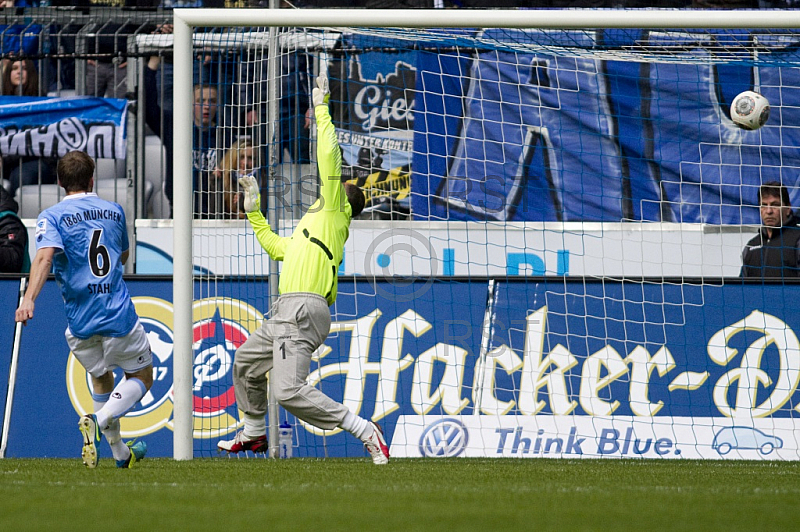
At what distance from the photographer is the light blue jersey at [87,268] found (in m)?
5.71

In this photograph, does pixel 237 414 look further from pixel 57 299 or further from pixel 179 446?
pixel 57 299

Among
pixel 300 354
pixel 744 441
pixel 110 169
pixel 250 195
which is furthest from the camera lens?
pixel 110 169

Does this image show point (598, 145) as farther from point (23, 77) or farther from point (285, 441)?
point (23, 77)

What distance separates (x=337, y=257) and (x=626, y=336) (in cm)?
263

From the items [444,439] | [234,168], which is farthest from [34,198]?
[444,439]

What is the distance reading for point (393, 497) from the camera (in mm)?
4273

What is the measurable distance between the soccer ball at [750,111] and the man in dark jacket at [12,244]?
6.14 m

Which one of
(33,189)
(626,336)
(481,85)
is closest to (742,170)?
(481,85)

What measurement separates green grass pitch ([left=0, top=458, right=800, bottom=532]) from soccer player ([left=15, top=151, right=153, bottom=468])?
43cm

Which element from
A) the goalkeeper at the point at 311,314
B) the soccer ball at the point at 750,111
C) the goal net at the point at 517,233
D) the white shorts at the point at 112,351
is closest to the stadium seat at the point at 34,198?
the goal net at the point at 517,233

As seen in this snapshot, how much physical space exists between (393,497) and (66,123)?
7.52m

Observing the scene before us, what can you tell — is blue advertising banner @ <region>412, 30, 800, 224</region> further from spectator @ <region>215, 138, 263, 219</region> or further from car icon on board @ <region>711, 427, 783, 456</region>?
car icon on board @ <region>711, 427, 783, 456</region>

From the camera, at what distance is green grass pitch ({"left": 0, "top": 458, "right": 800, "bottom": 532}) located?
3578mm

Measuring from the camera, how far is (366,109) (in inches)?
421
